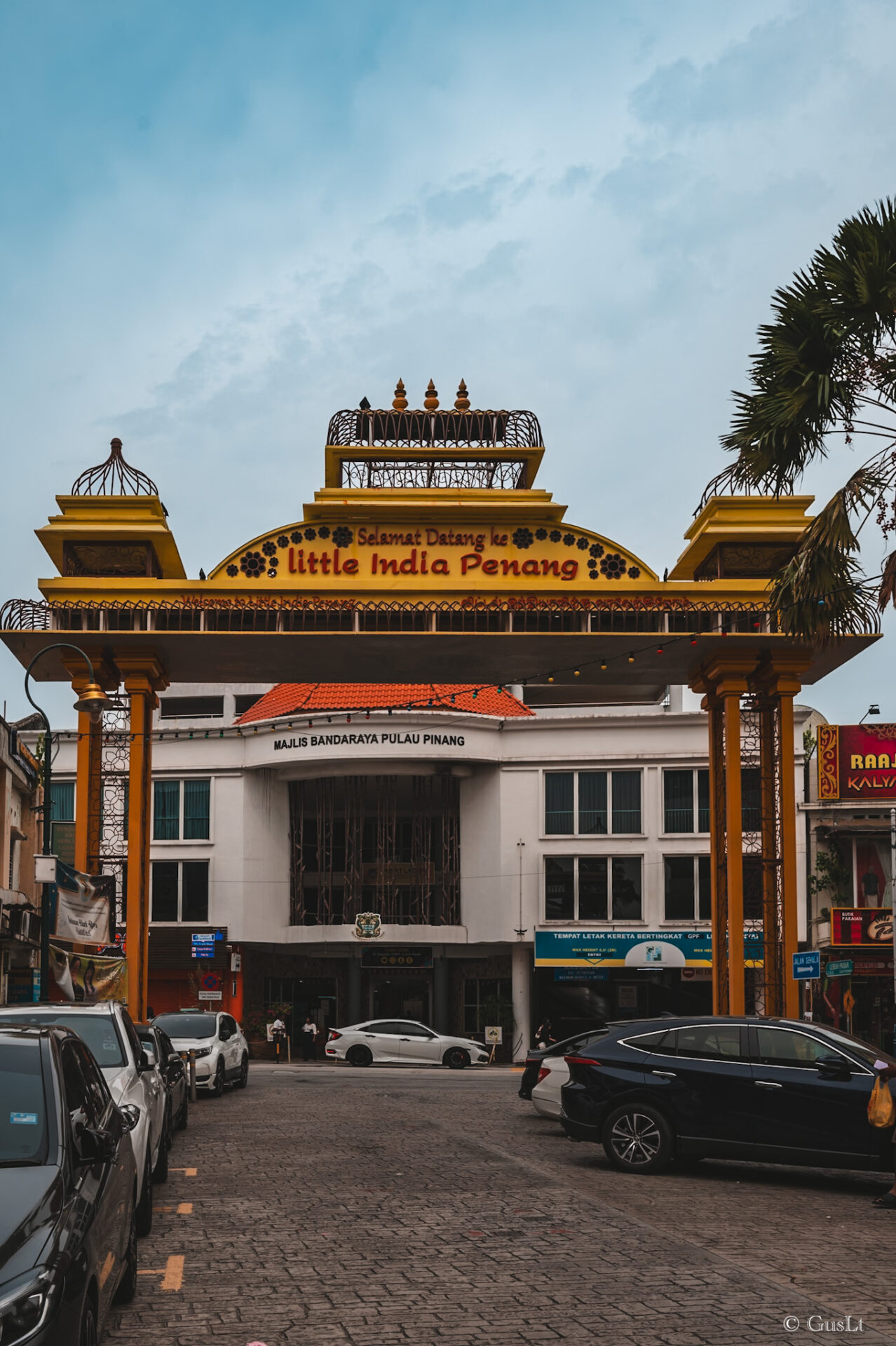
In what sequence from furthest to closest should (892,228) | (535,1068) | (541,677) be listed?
1. (541,677)
2. (535,1068)
3. (892,228)

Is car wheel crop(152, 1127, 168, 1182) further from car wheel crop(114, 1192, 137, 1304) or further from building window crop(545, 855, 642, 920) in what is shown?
building window crop(545, 855, 642, 920)

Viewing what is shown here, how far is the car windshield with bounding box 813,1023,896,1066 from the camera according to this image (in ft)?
45.4

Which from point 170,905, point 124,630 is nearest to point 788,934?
point 124,630

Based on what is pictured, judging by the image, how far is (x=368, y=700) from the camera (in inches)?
1898

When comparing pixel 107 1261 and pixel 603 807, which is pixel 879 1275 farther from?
pixel 603 807

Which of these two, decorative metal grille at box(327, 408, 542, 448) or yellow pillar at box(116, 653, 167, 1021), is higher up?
decorative metal grille at box(327, 408, 542, 448)

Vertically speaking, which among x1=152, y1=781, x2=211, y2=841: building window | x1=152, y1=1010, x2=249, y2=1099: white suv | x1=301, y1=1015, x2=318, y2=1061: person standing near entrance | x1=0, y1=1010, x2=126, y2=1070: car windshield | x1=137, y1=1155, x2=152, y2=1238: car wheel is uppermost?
x1=152, y1=781, x2=211, y2=841: building window

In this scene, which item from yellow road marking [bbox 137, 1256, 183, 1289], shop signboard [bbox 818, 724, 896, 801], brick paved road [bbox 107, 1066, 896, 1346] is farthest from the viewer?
shop signboard [bbox 818, 724, 896, 801]

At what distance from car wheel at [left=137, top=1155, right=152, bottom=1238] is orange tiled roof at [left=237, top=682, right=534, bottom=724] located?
35851 millimetres

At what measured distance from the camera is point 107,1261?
658cm

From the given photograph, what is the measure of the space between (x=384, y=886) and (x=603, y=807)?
7456mm

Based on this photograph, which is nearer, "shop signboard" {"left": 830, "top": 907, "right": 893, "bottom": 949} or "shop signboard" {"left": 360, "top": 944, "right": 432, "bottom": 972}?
"shop signboard" {"left": 830, "top": 907, "right": 893, "bottom": 949}

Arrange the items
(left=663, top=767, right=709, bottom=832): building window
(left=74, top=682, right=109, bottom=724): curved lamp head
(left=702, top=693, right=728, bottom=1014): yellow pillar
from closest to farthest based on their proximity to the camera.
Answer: (left=74, top=682, right=109, bottom=724): curved lamp head → (left=702, top=693, right=728, bottom=1014): yellow pillar → (left=663, top=767, right=709, bottom=832): building window

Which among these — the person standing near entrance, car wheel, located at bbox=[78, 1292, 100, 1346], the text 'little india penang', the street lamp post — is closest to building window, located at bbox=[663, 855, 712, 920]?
the person standing near entrance
